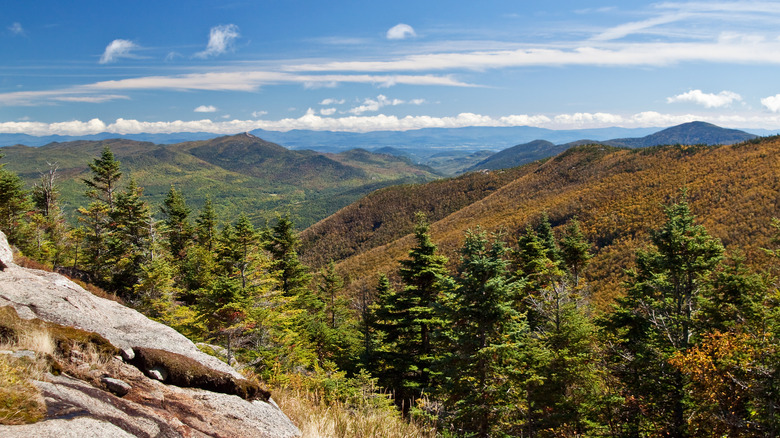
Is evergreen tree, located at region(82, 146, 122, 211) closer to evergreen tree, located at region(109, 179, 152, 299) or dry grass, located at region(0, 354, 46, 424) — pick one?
evergreen tree, located at region(109, 179, 152, 299)

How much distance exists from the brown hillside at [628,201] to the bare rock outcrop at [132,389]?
2782 centimetres

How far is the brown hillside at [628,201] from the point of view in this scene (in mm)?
47812

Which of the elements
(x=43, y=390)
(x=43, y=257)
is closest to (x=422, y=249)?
(x=43, y=390)

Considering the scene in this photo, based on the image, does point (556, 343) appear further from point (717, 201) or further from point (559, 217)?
point (559, 217)

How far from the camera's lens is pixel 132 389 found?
4.96 m

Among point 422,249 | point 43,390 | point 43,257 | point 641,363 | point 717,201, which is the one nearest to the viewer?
point 43,390

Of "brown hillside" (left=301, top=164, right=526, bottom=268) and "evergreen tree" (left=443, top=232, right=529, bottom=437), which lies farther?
"brown hillside" (left=301, top=164, right=526, bottom=268)

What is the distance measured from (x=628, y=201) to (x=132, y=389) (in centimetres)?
8433

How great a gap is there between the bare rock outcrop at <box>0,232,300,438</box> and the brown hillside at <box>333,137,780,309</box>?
2782 cm

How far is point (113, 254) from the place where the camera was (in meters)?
22.1

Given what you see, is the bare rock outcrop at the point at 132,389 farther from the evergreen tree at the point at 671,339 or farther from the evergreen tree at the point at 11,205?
the evergreen tree at the point at 11,205

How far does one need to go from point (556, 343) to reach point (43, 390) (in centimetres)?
1563

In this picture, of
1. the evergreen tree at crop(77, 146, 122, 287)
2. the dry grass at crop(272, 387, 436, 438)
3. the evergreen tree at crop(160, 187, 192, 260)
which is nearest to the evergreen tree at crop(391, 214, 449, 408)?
the dry grass at crop(272, 387, 436, 438)

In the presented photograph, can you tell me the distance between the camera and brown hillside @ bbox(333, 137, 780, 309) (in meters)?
47.8
